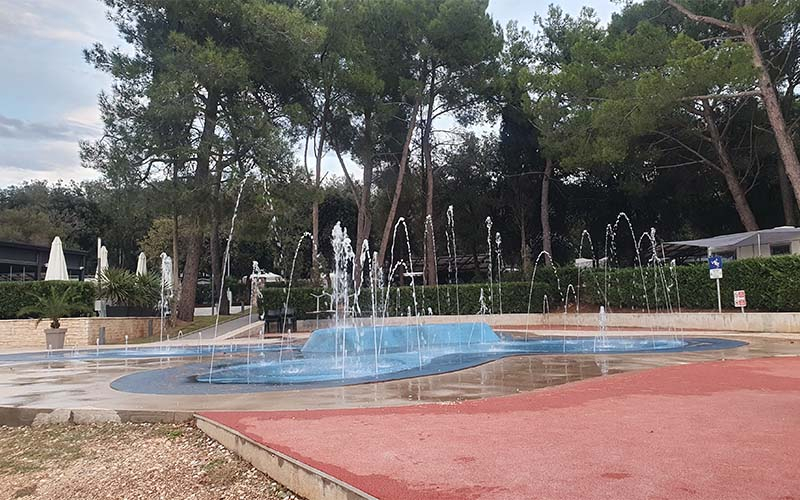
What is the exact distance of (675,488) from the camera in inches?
122

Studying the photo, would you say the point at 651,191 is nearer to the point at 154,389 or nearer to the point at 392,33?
the point at 392,33

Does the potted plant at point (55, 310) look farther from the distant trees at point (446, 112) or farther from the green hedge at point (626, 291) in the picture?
the green hedge at point (626, 291)

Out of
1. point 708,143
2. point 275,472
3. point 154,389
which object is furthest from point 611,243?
point 275,472

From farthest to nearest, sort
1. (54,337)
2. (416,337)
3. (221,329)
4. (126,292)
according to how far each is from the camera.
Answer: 1. (221,329)
2. (126,292)
3. (54,337)
4. (416,337)

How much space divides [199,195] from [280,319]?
5.18 m

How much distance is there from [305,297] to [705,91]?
15604 millimetres

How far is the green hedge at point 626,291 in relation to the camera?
16.3 metres

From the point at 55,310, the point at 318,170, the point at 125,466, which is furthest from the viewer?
the point at 318,170

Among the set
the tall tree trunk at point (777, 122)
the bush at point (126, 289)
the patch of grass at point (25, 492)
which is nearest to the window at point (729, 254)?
the tall tree trunk at point (777, 122)

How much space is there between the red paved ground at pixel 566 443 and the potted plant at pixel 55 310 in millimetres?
13359

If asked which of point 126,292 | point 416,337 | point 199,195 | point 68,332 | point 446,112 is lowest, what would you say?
point 416,337

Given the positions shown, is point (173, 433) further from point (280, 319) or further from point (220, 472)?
point (280, 319)

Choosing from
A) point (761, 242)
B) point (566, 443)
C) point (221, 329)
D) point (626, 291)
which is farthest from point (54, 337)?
point (761, 242)

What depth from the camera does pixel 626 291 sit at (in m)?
21.1
